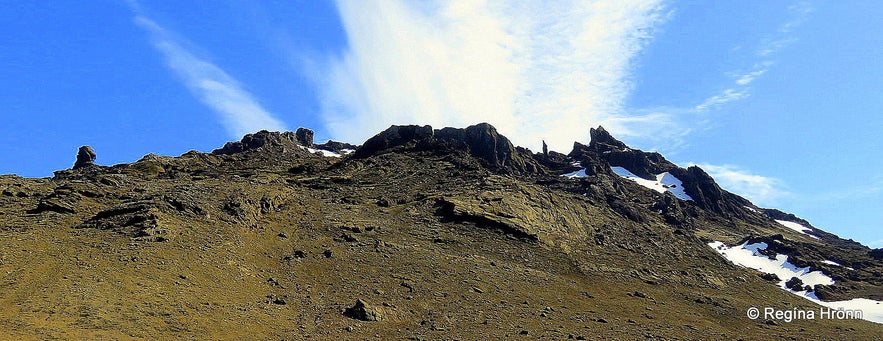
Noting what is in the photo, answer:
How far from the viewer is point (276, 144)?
12262cm

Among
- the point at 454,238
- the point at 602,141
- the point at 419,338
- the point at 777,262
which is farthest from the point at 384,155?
the point at 602,141

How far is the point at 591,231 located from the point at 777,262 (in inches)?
1690

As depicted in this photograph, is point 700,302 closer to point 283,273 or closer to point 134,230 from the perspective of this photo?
point 283,273

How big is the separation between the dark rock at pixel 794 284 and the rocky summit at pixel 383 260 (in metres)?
0.72

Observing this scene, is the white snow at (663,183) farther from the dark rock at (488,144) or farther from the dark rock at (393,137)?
the dark rock at (393,137)

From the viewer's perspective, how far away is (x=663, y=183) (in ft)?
497

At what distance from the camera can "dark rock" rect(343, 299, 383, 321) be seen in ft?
139

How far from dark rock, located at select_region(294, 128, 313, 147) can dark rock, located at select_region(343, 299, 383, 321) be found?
130 metres

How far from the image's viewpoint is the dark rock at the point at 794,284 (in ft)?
276

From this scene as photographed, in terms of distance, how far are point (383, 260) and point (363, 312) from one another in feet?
49.8

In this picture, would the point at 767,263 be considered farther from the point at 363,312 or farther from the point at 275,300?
the point at 275,300

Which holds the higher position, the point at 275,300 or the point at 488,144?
the point at 488,144

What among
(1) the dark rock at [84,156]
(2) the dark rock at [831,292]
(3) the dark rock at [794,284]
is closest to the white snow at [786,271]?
(3) the dark rock at [794,284]

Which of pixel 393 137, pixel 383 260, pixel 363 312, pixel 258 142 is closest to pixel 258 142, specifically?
pixel 258 142
